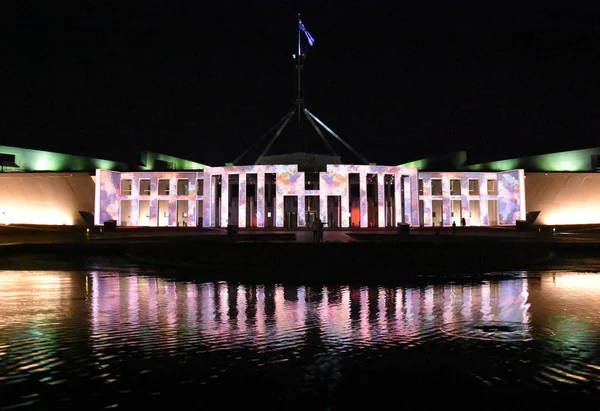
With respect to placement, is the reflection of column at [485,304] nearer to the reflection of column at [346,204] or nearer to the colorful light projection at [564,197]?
the reflection of column at [346,204]

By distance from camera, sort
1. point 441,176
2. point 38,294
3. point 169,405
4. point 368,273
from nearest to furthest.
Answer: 1. point 169,405
2. point 38,294
3. point 368,273
4. point 441,176

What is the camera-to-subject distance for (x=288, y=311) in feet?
29.1

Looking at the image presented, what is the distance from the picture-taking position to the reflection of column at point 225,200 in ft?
145

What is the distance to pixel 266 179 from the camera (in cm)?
4928

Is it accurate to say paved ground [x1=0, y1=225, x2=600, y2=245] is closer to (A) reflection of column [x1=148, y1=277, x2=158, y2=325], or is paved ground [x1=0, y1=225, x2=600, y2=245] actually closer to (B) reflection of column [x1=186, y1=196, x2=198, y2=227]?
(B) reflection of column [x1=186, y1=196, x2=198, y2=227]

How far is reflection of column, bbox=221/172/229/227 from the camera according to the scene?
1742 inches

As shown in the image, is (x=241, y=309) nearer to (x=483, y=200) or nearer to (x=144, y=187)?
(x=483, y=200)

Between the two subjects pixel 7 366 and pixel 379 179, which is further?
pixel 379 179

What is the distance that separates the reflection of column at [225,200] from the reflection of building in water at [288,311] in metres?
31.7

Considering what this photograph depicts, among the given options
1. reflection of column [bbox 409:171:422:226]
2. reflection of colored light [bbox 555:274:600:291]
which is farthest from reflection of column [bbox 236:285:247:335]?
reflection of column [bbox 409:171:422:226]

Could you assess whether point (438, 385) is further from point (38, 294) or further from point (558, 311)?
point (38, 294)

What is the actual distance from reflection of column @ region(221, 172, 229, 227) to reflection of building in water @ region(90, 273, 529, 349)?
31.7 metres

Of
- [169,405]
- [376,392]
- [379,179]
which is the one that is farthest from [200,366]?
[379,179]

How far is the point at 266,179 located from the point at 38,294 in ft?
127
